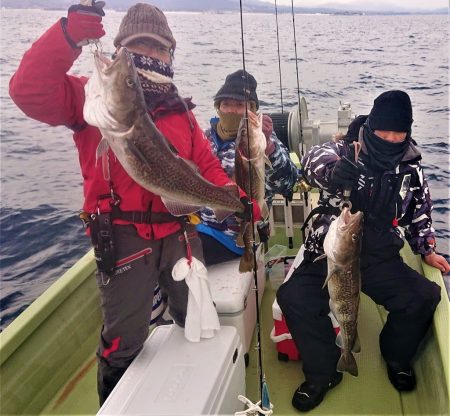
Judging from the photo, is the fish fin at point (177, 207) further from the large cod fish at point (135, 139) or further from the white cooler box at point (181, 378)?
the white cooler box at point (181, 378)

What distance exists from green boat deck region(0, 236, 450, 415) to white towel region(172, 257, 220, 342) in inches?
32.1

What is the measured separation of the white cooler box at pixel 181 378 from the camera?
2348mm

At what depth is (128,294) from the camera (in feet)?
8.51

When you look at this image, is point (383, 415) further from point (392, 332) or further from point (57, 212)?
point (57, 212)

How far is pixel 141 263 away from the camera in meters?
2.63

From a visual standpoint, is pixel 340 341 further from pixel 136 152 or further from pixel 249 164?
pixel 136 152

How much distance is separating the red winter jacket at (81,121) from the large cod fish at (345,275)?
781 mm

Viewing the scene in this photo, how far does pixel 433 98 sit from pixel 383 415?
18133 mm

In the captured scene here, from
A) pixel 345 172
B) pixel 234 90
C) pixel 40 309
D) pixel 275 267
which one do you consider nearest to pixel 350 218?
pixel 345 172

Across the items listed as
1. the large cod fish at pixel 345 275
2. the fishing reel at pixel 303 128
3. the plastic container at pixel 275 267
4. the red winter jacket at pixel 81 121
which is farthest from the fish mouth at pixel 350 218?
the fishing reel at pixel 303 128

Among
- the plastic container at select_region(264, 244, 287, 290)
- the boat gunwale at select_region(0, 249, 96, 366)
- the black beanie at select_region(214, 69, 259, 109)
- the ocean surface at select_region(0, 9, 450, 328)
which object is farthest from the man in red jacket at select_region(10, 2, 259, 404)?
the plastic container at select_region(264, 244, 287, 290)

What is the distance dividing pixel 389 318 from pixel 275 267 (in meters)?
1.63

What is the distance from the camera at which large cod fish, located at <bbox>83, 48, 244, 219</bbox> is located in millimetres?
1896

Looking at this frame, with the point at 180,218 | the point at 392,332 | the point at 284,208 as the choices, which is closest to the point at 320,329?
the point at 392,332
